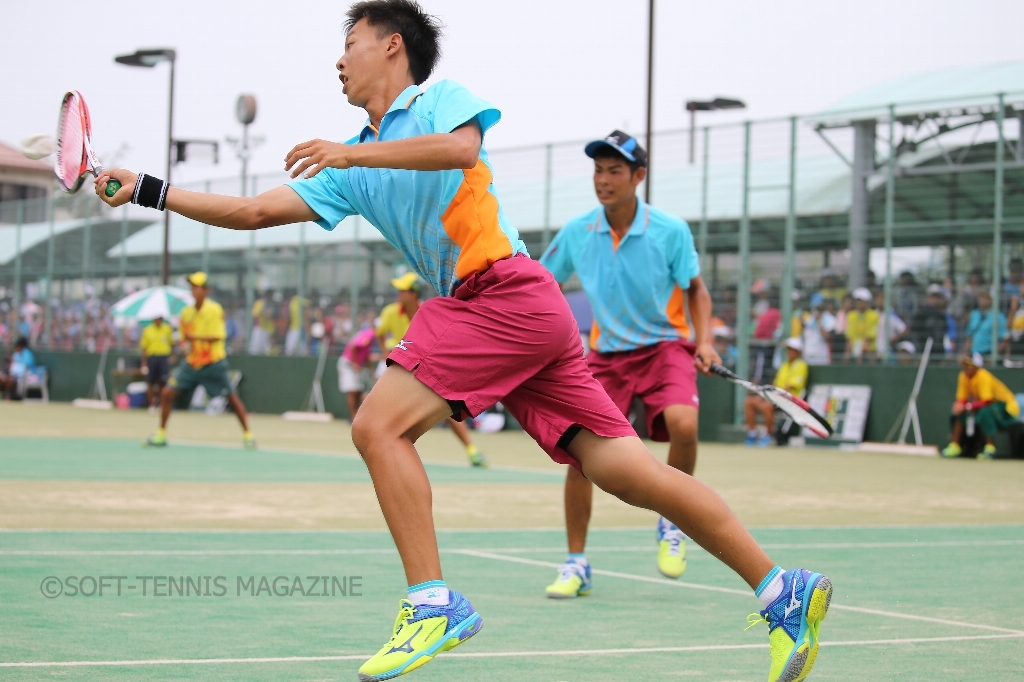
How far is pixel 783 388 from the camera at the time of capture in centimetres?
2039

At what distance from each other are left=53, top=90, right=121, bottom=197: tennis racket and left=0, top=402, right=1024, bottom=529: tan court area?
4.29m

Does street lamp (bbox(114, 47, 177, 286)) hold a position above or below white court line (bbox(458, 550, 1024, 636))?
above

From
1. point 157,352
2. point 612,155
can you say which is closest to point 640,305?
point 612,155

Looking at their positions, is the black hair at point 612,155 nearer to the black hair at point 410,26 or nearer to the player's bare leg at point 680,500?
the black hair at point 410,26

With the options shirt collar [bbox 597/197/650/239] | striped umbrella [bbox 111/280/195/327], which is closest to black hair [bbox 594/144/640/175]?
shirt collar [bbox 597/197/650/239]

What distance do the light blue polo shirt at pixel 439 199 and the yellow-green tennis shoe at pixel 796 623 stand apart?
132cm

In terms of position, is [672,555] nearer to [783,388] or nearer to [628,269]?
[628,269]

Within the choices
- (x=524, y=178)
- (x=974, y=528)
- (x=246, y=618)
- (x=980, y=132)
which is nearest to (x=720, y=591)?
(x=246, y=618)

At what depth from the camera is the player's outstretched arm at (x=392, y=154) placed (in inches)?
157

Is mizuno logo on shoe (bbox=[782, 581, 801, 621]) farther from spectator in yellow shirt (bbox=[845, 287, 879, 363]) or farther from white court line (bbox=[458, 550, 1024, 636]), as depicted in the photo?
spectator in yellow shirt (bbox=[845, 287, 879, 363])

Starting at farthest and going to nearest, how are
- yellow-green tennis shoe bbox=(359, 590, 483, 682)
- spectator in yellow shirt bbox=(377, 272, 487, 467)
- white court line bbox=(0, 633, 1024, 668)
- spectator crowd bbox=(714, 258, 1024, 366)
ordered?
1. spectator crowd bbox=(714, 258, 1024, 366)
2. spectator in yellow shirt bbox=(377, 272, 487, 467)
3. white court line bbox=(0, 633, 1024, 668)
4. yellow-green tennis shoe bbox=(359, 590, 483, 682)

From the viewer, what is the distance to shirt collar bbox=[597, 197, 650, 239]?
7184 millimetres

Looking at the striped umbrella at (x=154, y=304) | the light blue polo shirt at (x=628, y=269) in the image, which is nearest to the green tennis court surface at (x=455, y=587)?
the light blue polo shirt at (x=628, y=269)
